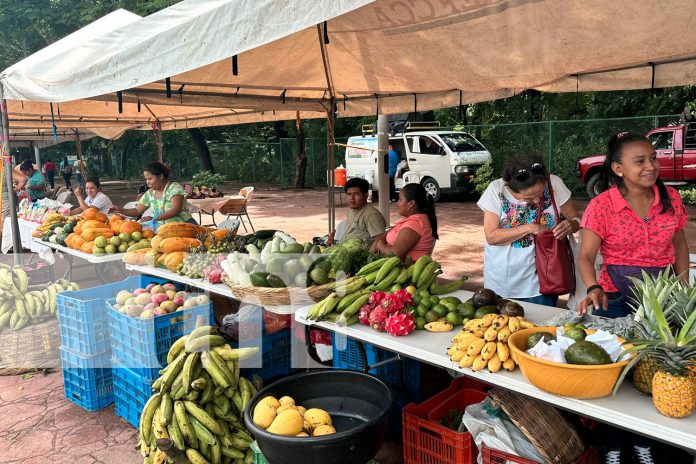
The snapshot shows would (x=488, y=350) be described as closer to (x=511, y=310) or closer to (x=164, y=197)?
(x=511, y=310)

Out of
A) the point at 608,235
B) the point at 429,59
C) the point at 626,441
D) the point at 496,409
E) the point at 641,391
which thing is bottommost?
the point at 626,441

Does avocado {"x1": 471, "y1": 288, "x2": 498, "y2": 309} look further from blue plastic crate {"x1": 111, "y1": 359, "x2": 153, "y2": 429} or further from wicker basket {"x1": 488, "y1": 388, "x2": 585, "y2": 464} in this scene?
blue plastic crate {"x1": 111, "y1": 359, "x2": 153, "y2": 429}

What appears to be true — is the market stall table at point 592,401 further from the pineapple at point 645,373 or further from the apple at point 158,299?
the apple at point 158,299

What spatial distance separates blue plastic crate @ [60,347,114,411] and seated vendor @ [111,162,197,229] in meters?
2.14

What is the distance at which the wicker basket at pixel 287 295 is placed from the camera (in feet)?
10.8

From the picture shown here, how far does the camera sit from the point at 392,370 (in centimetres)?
364

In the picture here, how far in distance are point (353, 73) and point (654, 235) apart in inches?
145

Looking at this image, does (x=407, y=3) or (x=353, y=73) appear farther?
(x=353, y=73)

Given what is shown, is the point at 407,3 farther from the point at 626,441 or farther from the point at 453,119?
the point at 453,119

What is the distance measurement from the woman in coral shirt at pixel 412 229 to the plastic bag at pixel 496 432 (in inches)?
70.5

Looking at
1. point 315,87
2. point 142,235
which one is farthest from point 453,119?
point 142,235

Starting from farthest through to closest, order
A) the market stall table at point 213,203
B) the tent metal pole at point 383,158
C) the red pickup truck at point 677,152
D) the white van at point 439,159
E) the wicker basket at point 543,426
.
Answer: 1. the white van at point 439,159
2. the red pickup truck at point 677,152
3. the market stall table at point 213,203
4. the tent metal pole at point 383,158
5. the wicker basket at point 543,426

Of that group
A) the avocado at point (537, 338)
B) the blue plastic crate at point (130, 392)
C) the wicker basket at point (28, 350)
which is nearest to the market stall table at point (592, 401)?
the avocado at point (537, 338)

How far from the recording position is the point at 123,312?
384 cm
